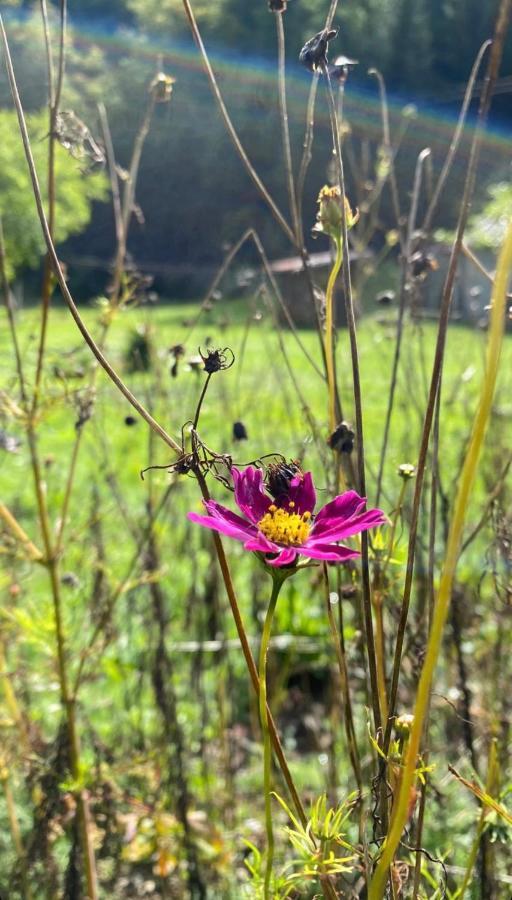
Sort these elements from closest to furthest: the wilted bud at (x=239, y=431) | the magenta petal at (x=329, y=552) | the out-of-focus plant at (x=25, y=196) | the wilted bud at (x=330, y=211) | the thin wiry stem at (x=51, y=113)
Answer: the magenta petal at (x=329, y=552), the wilted bud at (x=330, y=211), the thin wiry stem at (x=51, y=113), the wilted bud at (x=239, y=431), the out-of-focus plant at (x=25, y=196)

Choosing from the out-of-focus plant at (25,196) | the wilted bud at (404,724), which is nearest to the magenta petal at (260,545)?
the wilted bud at (404,724)

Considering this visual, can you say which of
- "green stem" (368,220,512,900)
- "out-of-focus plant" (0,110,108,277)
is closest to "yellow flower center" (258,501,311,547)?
"green stem" (368,220,512,900)

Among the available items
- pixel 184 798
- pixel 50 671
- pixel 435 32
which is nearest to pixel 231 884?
pixel 184 798

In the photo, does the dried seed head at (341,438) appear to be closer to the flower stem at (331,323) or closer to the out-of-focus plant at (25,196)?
the flower stem at (331,323)

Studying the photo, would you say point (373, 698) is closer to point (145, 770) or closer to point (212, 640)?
point (145, 770)

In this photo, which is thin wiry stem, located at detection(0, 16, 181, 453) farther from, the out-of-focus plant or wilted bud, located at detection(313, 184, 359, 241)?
the out-of-focus plant

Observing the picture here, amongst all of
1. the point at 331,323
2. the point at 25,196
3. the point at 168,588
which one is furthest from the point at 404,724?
the point at 25,196

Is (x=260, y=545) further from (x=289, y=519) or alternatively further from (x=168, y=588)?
(x=168, y=588)
